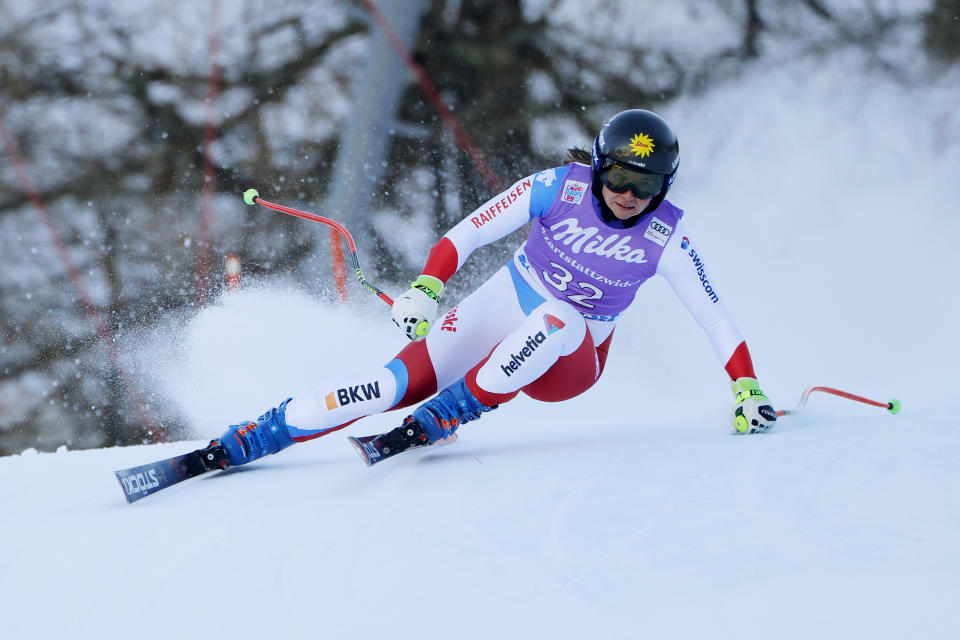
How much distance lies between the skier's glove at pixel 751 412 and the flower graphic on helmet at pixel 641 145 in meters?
0.85

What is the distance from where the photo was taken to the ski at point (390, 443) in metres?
2.45

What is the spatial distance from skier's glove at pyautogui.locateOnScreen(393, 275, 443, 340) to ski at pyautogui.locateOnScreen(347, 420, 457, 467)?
345 mm

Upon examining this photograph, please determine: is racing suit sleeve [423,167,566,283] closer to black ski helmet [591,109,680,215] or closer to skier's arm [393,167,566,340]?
skier's arm [393,167,566,340]

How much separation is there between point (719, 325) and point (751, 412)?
326 mm

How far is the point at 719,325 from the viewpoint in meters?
2.73

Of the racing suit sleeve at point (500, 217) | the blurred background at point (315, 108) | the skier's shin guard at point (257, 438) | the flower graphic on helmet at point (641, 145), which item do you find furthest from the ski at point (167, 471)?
the blurred background at point (315, 108)

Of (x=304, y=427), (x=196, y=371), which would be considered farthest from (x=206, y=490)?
(x=196, y=371)

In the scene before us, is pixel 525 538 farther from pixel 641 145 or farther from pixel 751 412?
pixel 641 145

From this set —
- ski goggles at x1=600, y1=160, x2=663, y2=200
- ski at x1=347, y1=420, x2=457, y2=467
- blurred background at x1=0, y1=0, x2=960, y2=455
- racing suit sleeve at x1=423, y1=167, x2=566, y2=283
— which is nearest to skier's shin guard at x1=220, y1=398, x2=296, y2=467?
ski at x1=347, y1=420, x2=457, y2=467

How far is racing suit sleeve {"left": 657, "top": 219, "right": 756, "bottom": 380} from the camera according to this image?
2668 millimetres

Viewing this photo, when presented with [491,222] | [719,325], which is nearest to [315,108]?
[491,222]

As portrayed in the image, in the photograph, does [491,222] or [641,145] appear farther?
[491,222]

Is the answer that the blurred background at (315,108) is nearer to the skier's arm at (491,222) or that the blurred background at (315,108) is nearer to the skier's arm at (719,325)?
the skier's arm at (491,222)

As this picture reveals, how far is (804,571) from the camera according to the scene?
1429 millimetres
